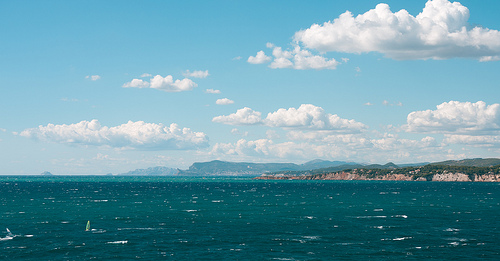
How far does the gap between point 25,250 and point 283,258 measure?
38296mm

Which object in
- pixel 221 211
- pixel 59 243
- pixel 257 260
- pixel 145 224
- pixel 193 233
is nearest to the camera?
pixel 257 260

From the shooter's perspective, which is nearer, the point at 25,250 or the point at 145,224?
the point at 25,250

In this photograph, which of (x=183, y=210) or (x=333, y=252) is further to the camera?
(x=183, y=210)

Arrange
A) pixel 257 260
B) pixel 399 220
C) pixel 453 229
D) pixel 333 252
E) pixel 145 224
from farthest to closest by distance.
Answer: pixel 399 220
pixel 145 224
pixel 453 229
pixel 333 252
pixel 257 260

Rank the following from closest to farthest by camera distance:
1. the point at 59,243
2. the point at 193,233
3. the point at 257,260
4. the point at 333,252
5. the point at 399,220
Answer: the point at 257,260, the point at 333,252, the point at 59,243, the point at 193,233, the point at 399,220

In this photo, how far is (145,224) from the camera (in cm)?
9469

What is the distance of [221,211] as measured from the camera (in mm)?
122625

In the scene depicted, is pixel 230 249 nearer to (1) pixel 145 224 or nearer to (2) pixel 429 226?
(1) pixel 145 224

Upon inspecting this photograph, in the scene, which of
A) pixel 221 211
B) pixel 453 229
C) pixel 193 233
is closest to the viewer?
pixel 193 233

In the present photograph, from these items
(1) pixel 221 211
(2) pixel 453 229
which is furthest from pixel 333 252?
(1) pixel 221 211

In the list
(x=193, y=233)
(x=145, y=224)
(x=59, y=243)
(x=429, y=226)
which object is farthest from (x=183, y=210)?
(x=429, y=226)

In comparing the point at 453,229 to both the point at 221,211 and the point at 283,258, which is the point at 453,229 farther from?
the point at 221,211

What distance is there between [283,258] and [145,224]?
4191 cm

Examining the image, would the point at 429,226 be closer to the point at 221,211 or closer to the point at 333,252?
the point at 333,252
